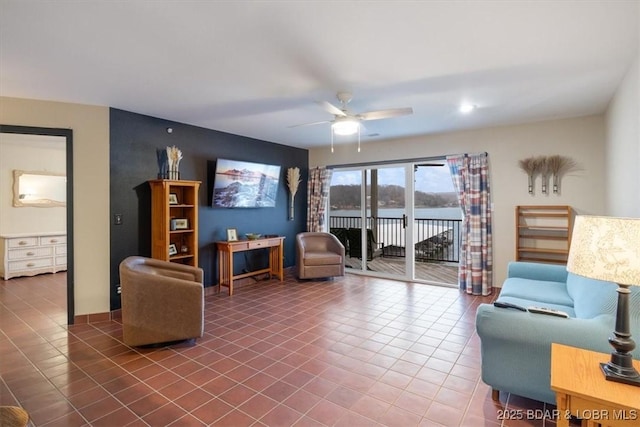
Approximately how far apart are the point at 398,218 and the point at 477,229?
1707 mm

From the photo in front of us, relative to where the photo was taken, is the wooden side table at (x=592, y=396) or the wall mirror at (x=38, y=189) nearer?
the wooden side table at (x=592, y=396)

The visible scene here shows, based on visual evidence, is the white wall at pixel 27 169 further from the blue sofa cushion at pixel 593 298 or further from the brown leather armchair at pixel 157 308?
the blue sofa cushion at pixel 593 298

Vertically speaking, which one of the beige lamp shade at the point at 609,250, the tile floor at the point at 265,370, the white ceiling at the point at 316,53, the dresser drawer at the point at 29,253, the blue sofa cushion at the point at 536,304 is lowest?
the tile floor at the point at 265,370

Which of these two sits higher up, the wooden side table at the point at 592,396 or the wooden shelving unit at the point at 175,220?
the wooden shelving unit at the point at 175,220

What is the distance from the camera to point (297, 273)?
220 inches

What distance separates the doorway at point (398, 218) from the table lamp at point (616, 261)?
3.98m

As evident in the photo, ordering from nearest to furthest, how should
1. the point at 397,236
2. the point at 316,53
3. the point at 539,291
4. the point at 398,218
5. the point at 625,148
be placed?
the point at 316,53 → the point at 625,148 → the point at 539,291 → the point at 398,218 → the point at 397,236

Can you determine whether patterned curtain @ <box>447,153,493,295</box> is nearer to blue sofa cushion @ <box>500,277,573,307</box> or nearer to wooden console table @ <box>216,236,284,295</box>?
blue sofa cushion @ <box>500,277,573,307</box>

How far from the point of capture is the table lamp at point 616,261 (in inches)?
52.2

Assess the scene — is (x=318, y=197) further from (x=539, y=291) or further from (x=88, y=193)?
(x=539, y=291)

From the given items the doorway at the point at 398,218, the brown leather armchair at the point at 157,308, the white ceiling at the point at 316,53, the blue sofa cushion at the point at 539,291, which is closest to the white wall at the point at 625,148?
the white ceiling at the point at 316,53

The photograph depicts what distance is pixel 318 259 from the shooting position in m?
5.54

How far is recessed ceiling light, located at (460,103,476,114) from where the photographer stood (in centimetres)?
369

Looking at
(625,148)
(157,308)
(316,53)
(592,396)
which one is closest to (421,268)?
(625,148)
